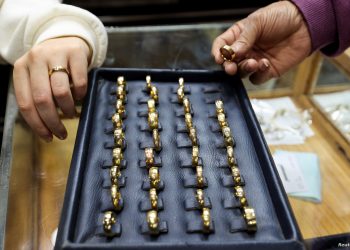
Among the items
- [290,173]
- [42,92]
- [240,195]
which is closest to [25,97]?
[42,92]

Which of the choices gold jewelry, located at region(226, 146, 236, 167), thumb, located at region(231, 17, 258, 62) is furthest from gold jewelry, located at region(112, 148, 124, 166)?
thumb, located at region(231, 17, 258, 62)

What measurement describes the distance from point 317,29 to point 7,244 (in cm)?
47

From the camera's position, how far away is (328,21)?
21.4 inches

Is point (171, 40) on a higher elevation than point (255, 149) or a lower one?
higher

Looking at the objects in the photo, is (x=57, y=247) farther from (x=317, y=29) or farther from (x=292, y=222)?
(x=317, y=29)

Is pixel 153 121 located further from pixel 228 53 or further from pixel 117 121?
pixel 228 53

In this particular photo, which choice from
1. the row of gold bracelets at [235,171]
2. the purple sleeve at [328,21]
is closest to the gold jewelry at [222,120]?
the row of gold bracelets at [235,171]

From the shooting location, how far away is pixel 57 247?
27 cm

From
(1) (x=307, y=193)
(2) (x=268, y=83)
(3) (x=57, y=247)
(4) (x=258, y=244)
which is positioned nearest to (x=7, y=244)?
(3) (x=57, y=247)

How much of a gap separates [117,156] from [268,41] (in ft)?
1.09

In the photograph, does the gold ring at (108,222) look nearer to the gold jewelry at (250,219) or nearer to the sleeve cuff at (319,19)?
the gold jewelry at (250,219)

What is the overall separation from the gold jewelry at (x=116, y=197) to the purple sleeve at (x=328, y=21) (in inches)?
15.0

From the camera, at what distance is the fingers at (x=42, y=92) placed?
0.38 meters

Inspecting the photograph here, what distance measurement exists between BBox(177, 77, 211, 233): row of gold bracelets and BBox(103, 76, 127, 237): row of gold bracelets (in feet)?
0.21
